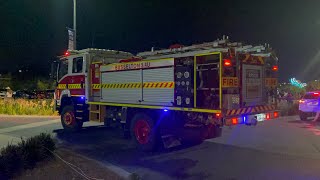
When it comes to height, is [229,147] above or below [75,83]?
below

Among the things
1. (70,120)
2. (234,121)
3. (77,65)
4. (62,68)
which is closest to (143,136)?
(234,121)

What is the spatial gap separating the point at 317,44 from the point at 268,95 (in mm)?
33994

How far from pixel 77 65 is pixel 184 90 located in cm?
551

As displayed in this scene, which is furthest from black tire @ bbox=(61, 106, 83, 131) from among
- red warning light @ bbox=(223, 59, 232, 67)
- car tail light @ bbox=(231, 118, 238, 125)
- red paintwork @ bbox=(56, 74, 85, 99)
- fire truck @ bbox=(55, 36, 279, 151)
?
red warning light @ bbox=(223, 59, 232, 67)

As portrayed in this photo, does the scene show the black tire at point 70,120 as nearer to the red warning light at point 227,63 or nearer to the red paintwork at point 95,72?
the red paintwork at point 95,72

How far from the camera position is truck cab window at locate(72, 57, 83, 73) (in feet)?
44.5

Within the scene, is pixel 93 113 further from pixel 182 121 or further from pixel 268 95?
pixel 268 95

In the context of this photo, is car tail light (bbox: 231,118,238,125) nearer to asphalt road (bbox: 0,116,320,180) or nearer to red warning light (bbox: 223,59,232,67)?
asphalt road (bbox: 0,116,320,180)

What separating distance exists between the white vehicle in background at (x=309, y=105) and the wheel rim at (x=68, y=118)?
1019 cm

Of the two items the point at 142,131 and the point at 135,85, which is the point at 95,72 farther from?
the point at 142,131

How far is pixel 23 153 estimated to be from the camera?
7.55 meters

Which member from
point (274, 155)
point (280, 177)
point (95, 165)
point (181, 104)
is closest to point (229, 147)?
point (274, 155)

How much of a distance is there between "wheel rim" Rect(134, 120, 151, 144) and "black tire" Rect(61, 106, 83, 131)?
3.65 metres

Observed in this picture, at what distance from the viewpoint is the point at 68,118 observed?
14.4 metres
